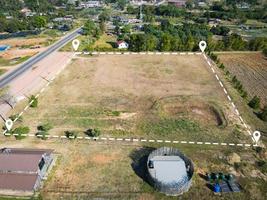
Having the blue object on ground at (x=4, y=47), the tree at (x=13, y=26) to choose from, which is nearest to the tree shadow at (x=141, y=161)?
the blue object on ground at (x=4, y=47)

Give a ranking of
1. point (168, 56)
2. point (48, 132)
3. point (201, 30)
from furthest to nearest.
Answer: point (201, 30) < point (168, 56) < point (48, 132)

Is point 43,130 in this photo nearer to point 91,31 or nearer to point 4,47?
point 4,47

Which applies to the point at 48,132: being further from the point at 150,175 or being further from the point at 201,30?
the point at 201,30

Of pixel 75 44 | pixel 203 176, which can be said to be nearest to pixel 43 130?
pixel 203 176

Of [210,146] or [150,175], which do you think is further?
[210,146]

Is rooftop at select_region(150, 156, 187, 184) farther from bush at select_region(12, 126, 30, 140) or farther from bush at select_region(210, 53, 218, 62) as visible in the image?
bush at select_region(210, 53, 218, 62)

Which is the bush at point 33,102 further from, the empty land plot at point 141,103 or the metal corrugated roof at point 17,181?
the metal corrugated roof at point 17,181

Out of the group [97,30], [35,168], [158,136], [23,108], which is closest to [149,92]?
[158,136]
